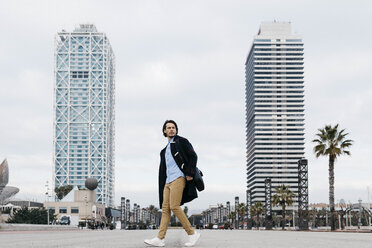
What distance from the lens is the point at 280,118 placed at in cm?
19612

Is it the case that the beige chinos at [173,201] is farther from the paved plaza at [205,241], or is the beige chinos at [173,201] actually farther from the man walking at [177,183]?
the paved plaza at [205,241]

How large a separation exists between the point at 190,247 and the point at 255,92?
636 feet

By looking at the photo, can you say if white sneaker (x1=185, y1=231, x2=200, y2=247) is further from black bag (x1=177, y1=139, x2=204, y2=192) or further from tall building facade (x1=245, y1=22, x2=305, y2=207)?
tall building facade (x1=245, y1=22, x2=305, y2=207)

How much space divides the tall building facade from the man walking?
620 feet

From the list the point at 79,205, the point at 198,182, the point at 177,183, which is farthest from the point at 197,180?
the point at 79,205

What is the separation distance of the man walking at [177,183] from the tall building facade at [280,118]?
189m

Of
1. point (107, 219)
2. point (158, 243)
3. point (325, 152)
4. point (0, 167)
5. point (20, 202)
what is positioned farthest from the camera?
point (20, 202)

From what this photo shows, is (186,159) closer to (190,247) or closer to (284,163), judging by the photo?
(190,247)

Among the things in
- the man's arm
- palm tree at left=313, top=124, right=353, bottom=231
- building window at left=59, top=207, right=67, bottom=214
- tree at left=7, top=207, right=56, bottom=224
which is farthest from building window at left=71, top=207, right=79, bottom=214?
the man's arm

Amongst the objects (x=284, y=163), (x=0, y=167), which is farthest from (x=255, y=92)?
(x=0, y=167)

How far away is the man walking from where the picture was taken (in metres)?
7.86

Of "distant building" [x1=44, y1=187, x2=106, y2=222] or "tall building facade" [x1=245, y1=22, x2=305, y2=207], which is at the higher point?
"tall building facade" [x1=245, y1=22, x2=305, y2=207]

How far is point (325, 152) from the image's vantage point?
42.1 m

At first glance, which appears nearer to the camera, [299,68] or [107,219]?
[107,219]
